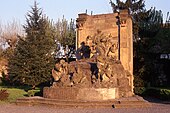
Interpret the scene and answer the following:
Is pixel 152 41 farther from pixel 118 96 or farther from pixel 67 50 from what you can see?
pixel 118 96

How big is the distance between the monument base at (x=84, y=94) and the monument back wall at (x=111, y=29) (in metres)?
8.28

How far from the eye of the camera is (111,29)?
88.1 feet

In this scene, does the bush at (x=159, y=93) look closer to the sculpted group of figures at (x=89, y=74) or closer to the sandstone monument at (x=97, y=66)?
the sandstone monument at (x=97, y=66)

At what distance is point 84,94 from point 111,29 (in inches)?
440

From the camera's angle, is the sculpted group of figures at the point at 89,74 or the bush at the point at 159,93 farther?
the bush at the point at 159,93

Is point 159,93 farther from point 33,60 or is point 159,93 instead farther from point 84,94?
point 33,60

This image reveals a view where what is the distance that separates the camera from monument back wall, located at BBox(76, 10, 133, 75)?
25.7 metres

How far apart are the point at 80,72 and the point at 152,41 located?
19833 mm

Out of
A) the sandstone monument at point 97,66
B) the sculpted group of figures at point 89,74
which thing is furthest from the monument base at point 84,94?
the sculpted group of figures at point 89,74

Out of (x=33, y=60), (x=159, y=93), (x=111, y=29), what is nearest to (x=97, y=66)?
(x=159, y=93)

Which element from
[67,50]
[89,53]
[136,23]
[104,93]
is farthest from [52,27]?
[104,93]

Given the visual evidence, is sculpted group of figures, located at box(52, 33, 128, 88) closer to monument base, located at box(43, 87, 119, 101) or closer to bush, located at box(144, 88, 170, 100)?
monument base, located at box(43, 87, 119, 101)

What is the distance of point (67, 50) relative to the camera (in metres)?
43.8

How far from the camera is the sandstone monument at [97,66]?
1747cm
